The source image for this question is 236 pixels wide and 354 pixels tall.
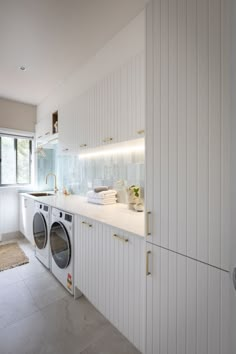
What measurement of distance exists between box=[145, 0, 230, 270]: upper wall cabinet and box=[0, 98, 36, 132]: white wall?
3.36 metres

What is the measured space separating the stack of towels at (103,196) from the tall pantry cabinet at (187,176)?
3.74 feet

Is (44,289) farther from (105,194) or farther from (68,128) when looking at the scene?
(68,128)

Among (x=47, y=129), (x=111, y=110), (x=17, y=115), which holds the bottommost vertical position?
(x=111, y=110)

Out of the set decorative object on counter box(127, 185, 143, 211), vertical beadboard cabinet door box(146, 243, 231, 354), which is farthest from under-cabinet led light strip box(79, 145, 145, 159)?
vertical beadboard cabinet door box(146, 243, 231, 354)

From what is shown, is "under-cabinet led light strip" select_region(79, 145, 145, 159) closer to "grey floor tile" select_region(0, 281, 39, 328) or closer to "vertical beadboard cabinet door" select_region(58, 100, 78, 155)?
"vertical beadboard cabinet door" select_region(58, 100, 78, 155)

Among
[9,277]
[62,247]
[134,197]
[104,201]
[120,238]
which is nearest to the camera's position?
[120,238]

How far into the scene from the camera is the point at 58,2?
151 cm

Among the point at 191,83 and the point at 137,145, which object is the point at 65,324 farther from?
the point at 191,83

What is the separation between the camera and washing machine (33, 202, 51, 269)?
7.46ft

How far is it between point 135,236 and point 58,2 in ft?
6.37

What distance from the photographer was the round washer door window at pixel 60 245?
6.10ft

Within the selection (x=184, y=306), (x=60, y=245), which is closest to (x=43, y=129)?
(x=60, y=245)

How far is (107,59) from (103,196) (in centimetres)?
155

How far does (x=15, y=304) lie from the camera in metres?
1.76
